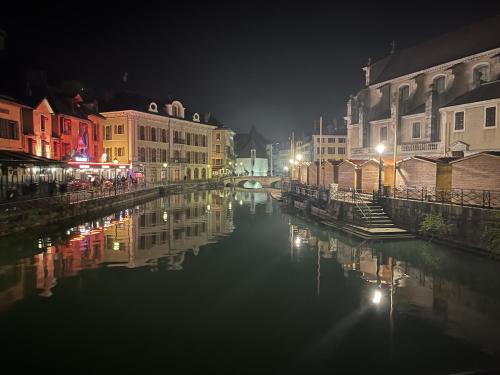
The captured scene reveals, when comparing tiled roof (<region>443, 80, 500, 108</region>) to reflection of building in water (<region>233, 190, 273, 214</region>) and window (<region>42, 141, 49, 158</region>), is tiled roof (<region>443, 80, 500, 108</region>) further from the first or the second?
window (<region>42, 141, 49, 158</region>)

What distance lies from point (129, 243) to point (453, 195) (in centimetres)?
1952

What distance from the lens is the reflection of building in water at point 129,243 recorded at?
17.2 metres

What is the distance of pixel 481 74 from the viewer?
3991 centimetres

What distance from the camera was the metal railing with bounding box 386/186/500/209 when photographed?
20.2 m

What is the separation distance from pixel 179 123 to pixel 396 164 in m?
51.7

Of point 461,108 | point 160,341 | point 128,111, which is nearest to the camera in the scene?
point 160,341

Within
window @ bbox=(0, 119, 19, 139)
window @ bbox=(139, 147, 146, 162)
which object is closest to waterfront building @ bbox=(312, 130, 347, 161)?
window @ bbox=(139, 147, 146, 162)

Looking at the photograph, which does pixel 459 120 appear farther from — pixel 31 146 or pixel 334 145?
pixel 334 145

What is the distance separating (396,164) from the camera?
28.1 meters

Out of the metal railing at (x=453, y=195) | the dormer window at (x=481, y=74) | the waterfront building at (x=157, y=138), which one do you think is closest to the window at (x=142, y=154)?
the waterfront building at (x=157, y=138)

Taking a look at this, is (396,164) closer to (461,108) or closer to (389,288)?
(461,108)

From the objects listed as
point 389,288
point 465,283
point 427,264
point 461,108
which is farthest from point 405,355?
point 461,108

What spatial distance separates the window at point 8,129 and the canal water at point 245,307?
15626 mm

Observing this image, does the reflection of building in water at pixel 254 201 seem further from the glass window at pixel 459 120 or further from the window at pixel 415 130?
the glass window at pixel 459 120
